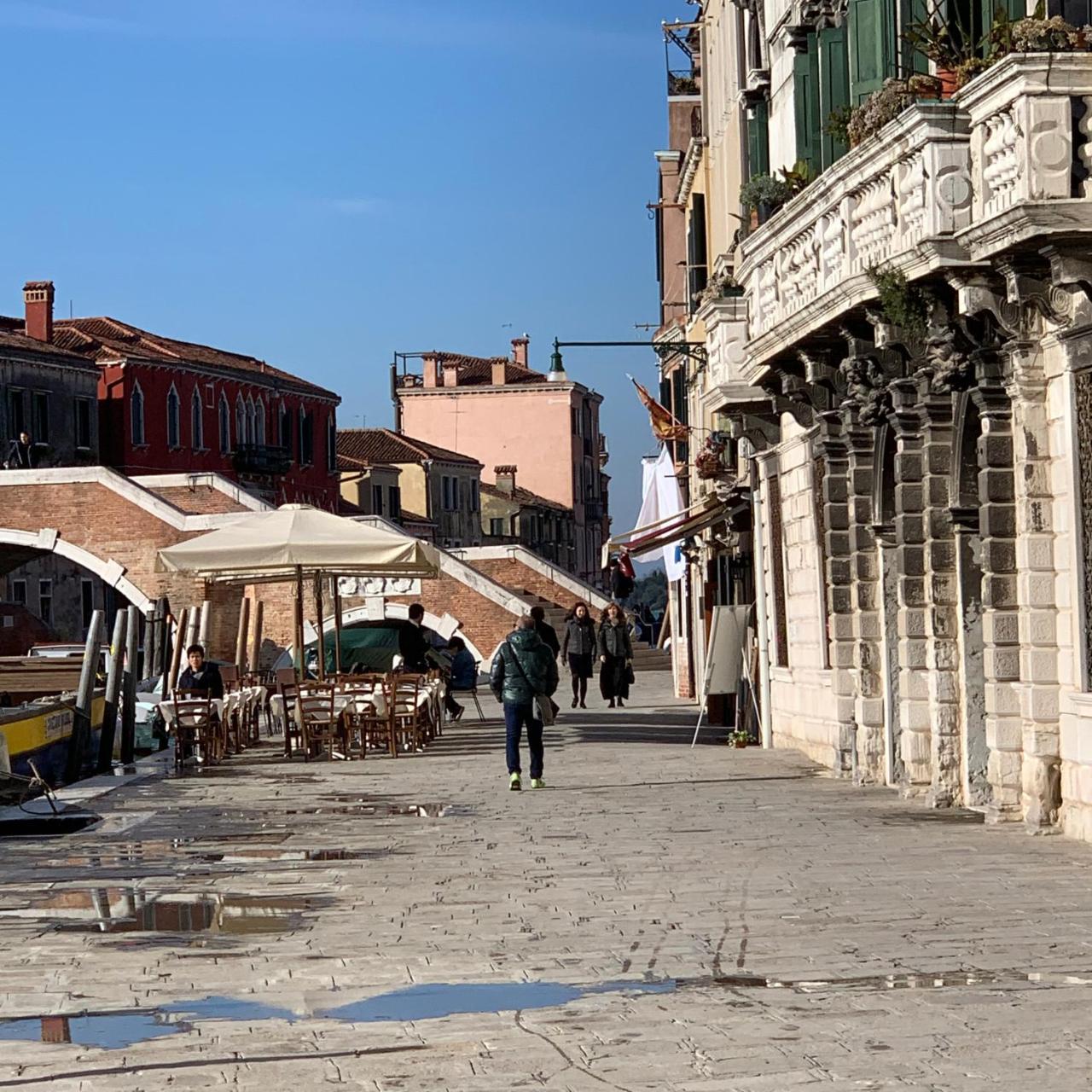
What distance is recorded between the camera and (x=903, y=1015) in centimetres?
751

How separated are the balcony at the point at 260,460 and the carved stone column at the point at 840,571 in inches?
2227

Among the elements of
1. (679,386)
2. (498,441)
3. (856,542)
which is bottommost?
(856,542)

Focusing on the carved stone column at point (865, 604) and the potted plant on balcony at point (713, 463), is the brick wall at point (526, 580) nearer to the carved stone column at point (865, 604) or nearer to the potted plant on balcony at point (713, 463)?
the potted plant on balcony at point (713, 463)

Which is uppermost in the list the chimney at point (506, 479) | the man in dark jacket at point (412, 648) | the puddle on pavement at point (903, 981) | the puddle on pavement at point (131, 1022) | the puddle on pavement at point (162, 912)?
the chimney at point (506, 479)

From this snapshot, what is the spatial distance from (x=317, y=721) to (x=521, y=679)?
5.71 m

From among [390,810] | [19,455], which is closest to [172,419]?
[19,455]

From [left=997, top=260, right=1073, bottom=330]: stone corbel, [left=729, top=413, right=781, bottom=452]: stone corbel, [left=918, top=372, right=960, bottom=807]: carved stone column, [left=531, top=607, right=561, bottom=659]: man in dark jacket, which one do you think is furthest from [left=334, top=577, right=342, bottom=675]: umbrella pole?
[left=997, top=260, right=1073, bottom=330]: stone corbel

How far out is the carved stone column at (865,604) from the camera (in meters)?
17.9

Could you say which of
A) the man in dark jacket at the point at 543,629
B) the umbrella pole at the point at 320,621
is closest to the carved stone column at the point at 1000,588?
the man in dark jacket at the point at 543,629

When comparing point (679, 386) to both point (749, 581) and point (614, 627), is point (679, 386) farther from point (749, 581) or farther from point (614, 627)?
point (749, 581)

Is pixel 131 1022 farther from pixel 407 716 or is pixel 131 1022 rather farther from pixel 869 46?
pixel 407 716

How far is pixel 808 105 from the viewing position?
1923 centimetres

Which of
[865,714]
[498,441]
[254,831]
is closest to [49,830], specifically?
[254,831]

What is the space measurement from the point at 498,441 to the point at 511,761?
8958cm
